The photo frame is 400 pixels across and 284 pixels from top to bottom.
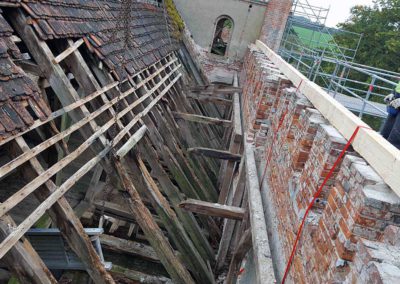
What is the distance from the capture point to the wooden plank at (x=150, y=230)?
145 inches

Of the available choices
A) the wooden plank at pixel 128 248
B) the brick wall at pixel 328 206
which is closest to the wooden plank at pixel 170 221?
the wooden plank at pixel 128 248

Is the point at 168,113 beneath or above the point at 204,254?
above

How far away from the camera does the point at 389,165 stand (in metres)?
2.18

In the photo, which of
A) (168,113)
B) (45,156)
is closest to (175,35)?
(168,113)

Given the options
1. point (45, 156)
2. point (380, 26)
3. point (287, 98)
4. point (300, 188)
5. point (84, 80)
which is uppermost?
point (380, 26)

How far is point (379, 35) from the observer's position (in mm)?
25062

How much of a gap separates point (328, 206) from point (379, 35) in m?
26.3

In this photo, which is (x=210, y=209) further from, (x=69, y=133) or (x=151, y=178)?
(x=69, y=133)

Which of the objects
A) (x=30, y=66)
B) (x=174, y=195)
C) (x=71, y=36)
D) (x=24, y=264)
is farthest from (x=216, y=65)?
(x=24, y=264)

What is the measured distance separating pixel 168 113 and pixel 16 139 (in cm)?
433

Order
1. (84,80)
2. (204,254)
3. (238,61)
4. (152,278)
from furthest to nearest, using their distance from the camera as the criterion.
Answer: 1. (238,61)
2. (204,254)
3. (152,278)
4. (84,80)

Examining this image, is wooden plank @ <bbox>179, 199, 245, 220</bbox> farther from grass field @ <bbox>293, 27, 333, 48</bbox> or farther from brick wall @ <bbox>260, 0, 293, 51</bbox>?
grass field @ <bbox>293, 27, 333, 48</bbox>

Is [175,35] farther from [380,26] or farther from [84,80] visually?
[380,26]

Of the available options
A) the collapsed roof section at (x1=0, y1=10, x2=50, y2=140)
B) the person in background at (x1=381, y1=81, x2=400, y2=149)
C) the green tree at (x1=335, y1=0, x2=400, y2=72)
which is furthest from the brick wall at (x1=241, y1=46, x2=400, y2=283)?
the green tree at (x1=335, y1=0, x2=400, y2=72)
